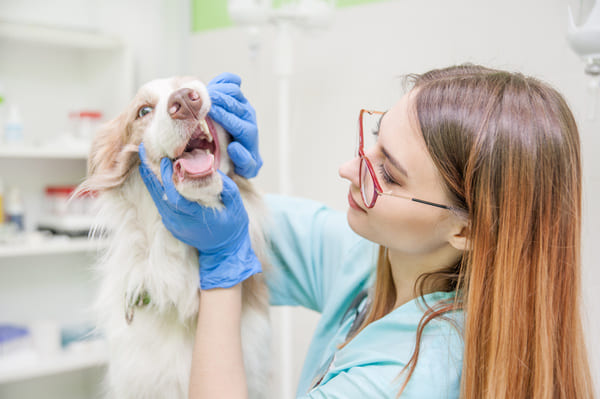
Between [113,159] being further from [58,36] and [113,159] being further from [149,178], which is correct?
[58,36]

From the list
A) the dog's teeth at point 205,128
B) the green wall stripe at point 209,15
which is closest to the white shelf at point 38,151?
the green wall stripe at point 209,15

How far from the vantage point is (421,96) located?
77 centimetres

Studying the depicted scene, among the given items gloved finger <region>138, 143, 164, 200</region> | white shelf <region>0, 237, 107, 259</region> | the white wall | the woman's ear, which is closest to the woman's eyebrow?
the woman's ear

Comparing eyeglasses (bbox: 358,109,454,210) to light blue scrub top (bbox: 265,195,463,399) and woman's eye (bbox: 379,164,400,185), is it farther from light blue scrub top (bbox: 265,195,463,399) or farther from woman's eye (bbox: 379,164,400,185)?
light blue scrub top (bbox: 265,195,463,399)

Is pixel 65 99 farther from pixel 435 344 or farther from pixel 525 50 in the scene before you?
pixel 435 344

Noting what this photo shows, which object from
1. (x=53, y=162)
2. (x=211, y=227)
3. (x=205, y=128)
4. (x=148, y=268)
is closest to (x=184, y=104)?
(x=205, y=128)

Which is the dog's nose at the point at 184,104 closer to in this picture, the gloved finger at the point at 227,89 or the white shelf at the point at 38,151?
the gloved finger at the point at 227,89

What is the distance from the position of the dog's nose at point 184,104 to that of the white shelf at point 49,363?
1.36 metres

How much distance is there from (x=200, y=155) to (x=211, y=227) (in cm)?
12

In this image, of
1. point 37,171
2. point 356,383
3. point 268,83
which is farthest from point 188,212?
point 37,171

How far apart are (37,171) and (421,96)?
192cm

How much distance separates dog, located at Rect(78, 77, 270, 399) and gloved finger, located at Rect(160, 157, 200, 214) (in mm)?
19

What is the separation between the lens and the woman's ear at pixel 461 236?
756mm

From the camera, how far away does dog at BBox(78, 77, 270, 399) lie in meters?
0.89
